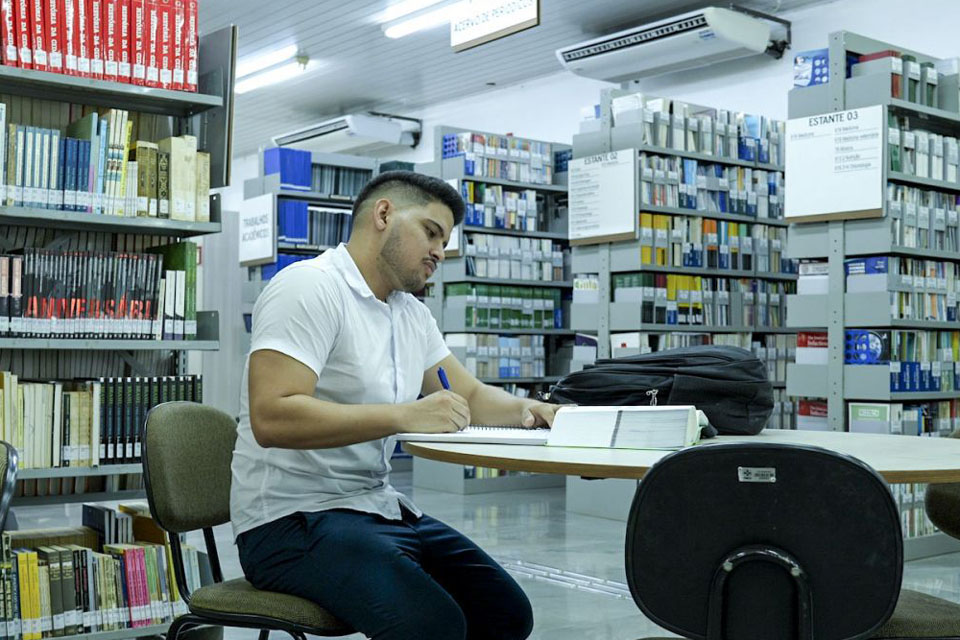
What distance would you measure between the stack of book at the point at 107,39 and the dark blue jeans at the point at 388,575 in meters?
1.90

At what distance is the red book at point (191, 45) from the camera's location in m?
3.55

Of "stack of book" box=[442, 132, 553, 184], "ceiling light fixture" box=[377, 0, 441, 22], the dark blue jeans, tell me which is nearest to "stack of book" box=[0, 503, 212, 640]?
the dark blue jeans

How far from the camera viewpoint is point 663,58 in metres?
8.98

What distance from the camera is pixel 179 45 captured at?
3527 millimetres

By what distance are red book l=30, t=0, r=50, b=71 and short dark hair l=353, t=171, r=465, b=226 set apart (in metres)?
1.52

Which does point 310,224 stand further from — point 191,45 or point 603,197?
point 191,45

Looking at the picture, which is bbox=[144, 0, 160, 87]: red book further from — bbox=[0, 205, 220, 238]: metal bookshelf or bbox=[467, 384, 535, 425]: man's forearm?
bbox=[467, 384, 535, 425]: man's forearm

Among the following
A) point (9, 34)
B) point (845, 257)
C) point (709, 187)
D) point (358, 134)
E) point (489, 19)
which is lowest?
point (845, 257)

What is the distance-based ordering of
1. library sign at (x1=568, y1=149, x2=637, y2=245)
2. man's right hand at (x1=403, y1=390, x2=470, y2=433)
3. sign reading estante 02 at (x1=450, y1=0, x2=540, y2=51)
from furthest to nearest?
library sign at (x1=568, y1=149, x2=637, y2=245) → sign reading estante 02 at (x1=450, y1=0, x2=540, y2=51) → man's right hand at (x1=403, y1=390, x2=470, y2=433)

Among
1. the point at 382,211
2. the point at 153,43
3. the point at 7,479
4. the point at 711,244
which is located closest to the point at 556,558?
the point at 711,244

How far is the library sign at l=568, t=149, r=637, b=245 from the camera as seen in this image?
255 inches

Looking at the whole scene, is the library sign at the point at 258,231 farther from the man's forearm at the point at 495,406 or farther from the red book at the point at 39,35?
the man's forearm at the point at 495,406

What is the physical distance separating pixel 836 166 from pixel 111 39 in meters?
3.45

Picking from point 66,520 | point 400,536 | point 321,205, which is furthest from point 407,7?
point 400,536
